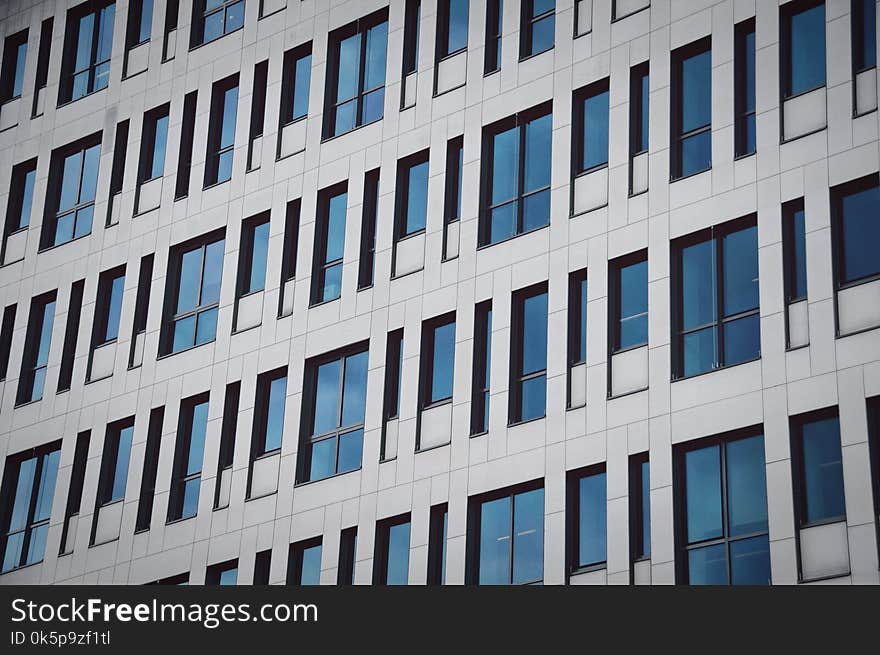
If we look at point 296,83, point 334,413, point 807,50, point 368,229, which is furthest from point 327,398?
point 807,50

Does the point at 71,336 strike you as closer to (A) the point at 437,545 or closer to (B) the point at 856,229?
(A) the point at 437,545

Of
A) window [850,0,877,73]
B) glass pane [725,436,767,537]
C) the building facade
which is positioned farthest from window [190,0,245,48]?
glass pane [725,436,767,537]

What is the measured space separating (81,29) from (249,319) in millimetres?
12135

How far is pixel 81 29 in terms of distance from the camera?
2104 inches

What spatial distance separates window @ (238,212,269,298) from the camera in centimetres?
4644

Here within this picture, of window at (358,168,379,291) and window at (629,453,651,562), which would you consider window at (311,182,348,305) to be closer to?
window at (358,168,379,291)

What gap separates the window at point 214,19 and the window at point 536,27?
28.8ft

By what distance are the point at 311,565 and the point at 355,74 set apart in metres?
11.9

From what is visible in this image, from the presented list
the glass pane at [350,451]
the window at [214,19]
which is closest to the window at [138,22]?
the window at [214,19]

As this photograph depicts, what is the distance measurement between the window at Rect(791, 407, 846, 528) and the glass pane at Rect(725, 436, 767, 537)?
0.75 m

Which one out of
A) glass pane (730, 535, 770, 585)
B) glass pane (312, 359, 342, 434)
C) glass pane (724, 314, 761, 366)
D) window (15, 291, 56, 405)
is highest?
window (15, 291, 56, 405)

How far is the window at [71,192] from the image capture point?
2008 inches

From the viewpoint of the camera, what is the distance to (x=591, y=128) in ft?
137

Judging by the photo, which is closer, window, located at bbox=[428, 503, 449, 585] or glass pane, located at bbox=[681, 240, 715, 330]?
glass pane, located at bbox=[681, 240, 715, 330]
